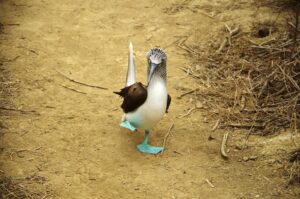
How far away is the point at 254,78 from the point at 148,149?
6.73 ft

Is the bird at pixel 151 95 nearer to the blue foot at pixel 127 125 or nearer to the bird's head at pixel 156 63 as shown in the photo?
the bird's head at pixel 156 63

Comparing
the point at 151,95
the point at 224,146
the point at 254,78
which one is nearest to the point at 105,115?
the point at 151,95

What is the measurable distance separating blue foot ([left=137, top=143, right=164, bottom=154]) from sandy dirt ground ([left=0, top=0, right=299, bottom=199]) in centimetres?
7

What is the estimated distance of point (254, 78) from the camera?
6.61 meters

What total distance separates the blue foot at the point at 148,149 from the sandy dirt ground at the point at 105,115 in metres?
0.07

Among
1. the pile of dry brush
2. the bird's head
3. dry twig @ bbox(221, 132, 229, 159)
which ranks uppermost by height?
the bird's head

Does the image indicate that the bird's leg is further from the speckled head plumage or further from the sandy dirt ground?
the speckled head plumage

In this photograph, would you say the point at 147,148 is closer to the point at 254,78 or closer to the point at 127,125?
the point at 127,125

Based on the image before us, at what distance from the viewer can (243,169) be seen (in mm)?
5086

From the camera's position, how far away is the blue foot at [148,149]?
524 centimetres

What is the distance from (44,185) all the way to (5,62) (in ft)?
8.34

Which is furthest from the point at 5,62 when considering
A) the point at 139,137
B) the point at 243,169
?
the point at 243,169

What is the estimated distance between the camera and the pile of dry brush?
580cm

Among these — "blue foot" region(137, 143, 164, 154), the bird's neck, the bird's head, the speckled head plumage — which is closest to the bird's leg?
"blue foot" region(137, 143, 164, 154)
